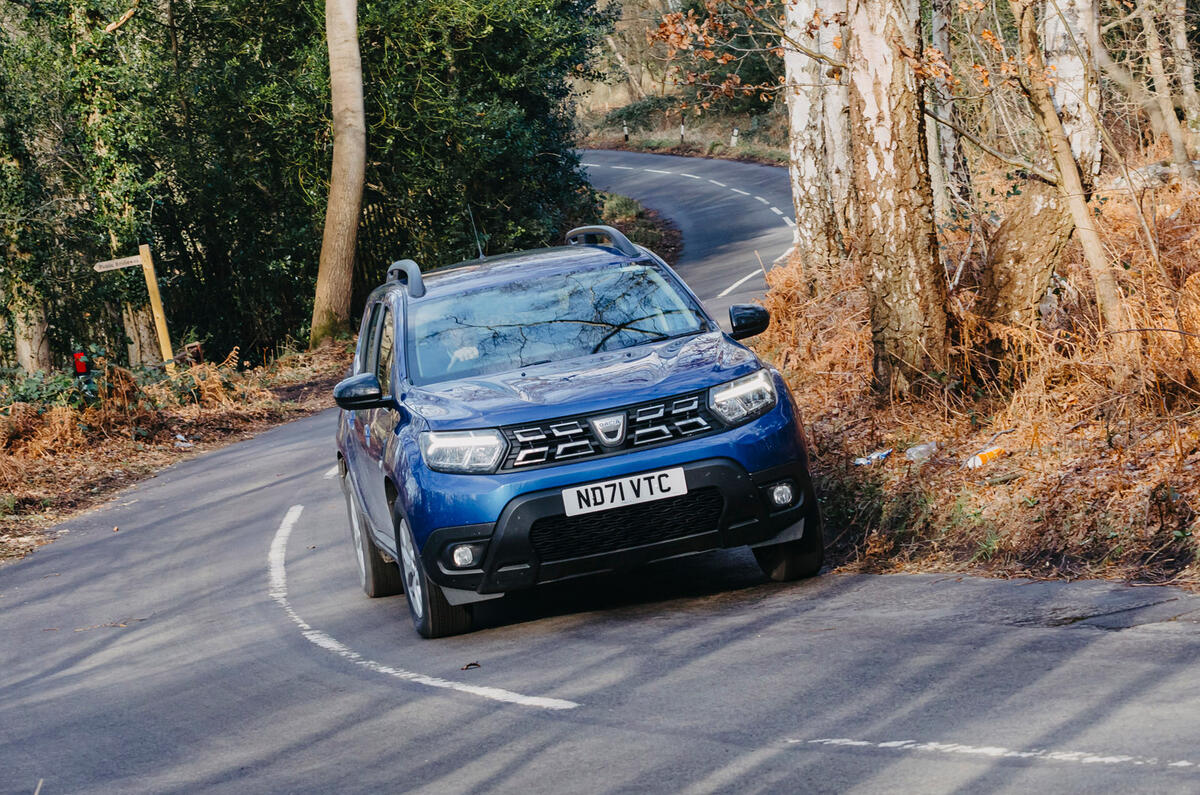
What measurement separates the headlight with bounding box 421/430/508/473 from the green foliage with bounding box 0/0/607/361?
2077 cm

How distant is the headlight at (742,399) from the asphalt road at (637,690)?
0.97m

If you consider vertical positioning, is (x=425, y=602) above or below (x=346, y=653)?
above

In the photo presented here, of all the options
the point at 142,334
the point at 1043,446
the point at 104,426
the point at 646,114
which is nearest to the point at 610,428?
the point at 1043,446

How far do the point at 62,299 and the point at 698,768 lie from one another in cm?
2585

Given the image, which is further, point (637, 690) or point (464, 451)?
point (464, 451)

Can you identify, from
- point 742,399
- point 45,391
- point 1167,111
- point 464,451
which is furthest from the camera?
point 45,391

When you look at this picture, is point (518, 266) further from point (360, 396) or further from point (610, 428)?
point (610, 428)

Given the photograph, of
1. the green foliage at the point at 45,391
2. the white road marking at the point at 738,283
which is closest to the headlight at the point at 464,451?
the green foliage at the point at 45,391

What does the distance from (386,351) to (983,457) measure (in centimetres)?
354

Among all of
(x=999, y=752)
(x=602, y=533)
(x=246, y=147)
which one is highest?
(x=246, y=147)

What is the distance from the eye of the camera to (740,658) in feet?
20.5

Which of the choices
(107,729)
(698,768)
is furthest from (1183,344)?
(107,729)

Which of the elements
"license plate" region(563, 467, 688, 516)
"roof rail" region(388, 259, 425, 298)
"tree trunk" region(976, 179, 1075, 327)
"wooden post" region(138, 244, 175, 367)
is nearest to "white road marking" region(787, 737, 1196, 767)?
"license plate" region(563, 467, 688, 516)

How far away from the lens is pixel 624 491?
671cm
